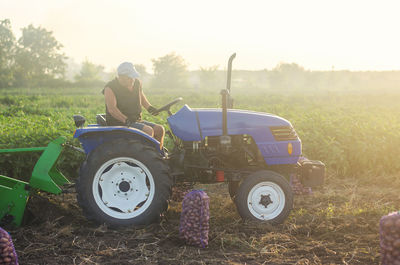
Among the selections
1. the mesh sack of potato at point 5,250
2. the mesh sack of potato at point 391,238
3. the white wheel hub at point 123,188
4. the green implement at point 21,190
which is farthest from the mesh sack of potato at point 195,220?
the mesh sack of potato at point 5,250

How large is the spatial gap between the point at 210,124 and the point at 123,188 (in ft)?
3.81

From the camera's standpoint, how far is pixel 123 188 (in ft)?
13.5

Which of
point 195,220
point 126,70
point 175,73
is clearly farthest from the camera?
point 175,73

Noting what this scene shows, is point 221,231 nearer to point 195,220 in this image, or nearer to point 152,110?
point 195,220

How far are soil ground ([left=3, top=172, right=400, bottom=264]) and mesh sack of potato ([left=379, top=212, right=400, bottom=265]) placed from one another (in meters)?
0.63

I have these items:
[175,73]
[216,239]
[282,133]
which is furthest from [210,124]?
[175,73]

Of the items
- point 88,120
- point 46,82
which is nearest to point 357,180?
point 88,120

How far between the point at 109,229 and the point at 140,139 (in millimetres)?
992

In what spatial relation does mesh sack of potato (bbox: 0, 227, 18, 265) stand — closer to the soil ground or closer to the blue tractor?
the soil ground

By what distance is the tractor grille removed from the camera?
4.38m

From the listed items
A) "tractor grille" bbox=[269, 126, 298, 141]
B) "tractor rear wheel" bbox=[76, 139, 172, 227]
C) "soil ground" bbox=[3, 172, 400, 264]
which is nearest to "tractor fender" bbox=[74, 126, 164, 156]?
"tractor rear wheel" bbox=[76, 139, 172, 227]

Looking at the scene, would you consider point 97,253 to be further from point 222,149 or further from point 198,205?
point 222,149

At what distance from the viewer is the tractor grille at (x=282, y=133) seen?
4.38m

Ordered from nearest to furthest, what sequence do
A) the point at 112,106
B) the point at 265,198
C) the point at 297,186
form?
the point at 265,198 < the point at 112,106 < the point at 297,186
